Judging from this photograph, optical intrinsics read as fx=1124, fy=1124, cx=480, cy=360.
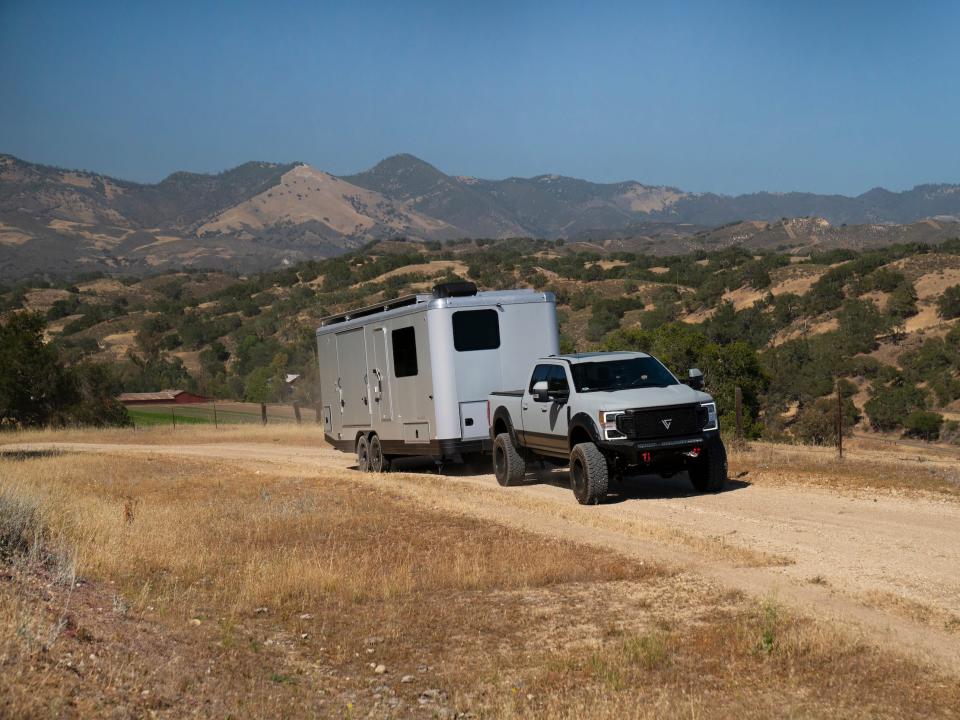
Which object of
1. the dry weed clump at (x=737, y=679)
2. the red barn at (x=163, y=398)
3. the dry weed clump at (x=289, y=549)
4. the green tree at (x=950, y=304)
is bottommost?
the dry weed clump at (x=737, y=679)

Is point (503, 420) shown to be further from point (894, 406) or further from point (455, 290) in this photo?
point (894, 406)

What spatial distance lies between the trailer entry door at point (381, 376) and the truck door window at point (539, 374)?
4.06m

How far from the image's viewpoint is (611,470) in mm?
15984

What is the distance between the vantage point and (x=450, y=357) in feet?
63.2

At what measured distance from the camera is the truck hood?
15.6 meters

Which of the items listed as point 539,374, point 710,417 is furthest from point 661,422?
point 539,374

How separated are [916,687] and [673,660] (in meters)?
1.58

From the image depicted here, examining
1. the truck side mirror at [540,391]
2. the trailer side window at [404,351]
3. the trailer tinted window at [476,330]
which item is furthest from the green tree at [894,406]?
the truck side mirror at [540,391]

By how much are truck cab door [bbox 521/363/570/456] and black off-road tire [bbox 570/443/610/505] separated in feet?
2.39

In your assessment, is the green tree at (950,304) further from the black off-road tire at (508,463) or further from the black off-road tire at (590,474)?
the black off-road tire at (590,474)

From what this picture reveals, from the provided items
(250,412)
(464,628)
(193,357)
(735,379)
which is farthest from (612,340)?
(193,357)

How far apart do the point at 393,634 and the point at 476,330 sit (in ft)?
36.1

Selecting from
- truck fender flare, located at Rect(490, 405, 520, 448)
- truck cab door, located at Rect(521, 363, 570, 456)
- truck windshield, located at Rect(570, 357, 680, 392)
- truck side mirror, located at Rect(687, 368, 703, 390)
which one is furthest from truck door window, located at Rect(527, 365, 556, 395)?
truck side mirror, located at Rect(687, 368, 703, 390)

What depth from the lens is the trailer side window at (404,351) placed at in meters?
20.0
